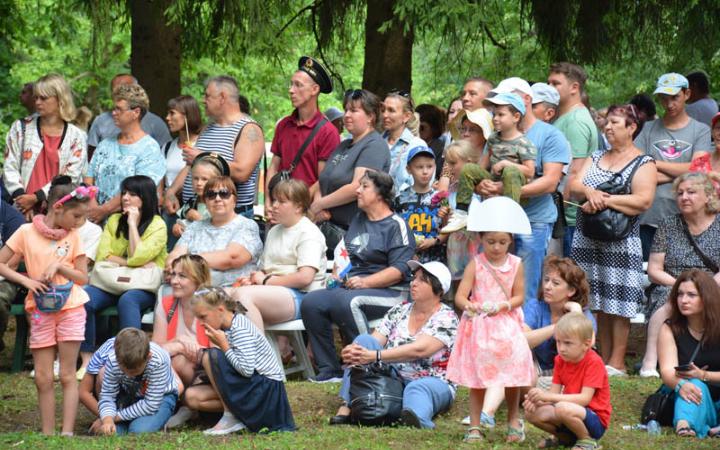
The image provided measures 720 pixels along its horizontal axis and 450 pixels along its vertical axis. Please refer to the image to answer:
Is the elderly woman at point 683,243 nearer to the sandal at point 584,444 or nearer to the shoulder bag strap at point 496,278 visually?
the shoulder bag strap at point 496,278

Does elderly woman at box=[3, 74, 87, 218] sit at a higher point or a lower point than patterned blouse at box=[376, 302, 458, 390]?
higher

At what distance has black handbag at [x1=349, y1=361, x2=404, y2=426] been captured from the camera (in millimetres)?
7176

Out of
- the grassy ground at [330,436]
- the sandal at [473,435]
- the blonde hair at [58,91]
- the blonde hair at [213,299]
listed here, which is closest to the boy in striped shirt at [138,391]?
the grassy ground at [330,436]

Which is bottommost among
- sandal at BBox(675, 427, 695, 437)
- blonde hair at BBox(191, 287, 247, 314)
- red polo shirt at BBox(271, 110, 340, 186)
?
sandal at BBox(675, 427, 695, 437)

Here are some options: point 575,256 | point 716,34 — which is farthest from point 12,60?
point 575,256

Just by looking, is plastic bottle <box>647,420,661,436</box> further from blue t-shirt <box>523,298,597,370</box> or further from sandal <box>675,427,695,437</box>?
blue t-shirt <box>523,298,597,370</box>

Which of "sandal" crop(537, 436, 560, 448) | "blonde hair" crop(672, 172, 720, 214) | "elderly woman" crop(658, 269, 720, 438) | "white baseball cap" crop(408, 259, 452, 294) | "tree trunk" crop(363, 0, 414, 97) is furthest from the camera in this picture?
"tree trunk" crop(363, 0, 414, 97)

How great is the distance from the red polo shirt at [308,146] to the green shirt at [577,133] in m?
1.84

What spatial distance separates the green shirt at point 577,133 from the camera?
9.04 m

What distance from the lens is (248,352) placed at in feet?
23.2

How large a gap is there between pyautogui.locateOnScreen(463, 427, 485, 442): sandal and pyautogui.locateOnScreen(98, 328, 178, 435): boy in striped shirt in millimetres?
1962

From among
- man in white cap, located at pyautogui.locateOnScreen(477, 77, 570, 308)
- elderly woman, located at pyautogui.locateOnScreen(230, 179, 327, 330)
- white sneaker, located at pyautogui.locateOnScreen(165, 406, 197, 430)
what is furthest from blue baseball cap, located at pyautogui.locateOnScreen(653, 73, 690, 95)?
white sneaker, located at pyautogui.locateOnScreen(165, 406, 197, 430)

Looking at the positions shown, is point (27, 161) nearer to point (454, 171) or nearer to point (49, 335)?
point (49, 335)

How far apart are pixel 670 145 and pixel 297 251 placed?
3.11 meters
